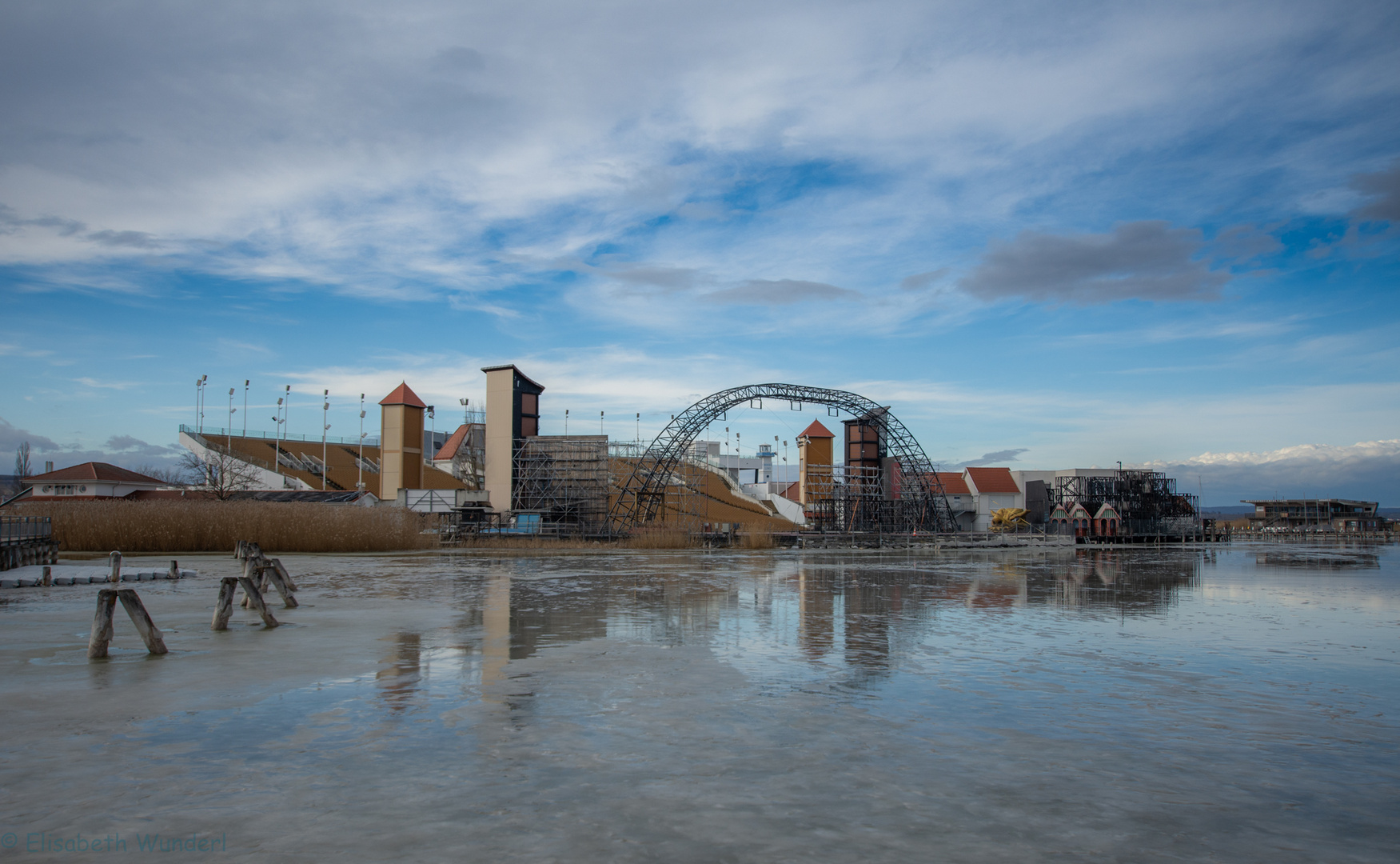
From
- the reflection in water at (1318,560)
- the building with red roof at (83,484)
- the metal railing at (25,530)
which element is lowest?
the reflection in water at (1318,560)

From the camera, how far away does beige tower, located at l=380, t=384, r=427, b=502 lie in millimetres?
55406

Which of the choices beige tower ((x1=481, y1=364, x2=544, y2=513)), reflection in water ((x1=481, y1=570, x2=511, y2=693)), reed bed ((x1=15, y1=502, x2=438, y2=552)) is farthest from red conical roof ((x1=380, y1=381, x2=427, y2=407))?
reflection in water ((x1=481, y1=570, x2=511, y2=693))

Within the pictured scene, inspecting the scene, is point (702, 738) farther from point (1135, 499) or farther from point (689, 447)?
point (1135, 499)

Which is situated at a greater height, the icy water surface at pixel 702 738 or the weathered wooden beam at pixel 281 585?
the weathered wooden beam at pixel 281 585

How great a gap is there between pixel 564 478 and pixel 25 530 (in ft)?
89.1

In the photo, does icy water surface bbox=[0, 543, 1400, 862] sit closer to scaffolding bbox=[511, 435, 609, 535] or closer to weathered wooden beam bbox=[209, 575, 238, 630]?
weathered wooden beam bbox=[209, 575, 238, 630]

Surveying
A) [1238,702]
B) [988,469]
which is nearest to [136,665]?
[1238,702]

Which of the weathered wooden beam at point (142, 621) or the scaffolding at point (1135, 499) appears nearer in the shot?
the weathered wooden beam at point (142, 621)

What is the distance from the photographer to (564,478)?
5088cm

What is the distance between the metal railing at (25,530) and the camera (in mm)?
24938

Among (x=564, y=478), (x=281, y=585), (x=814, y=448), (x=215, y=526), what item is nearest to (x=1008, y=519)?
(x=814, y=448)

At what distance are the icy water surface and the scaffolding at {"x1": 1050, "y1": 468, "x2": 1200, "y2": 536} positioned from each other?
57.5m

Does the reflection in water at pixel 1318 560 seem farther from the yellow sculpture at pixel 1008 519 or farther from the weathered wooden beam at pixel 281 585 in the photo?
the weathered wooden beam at pixel 281 585

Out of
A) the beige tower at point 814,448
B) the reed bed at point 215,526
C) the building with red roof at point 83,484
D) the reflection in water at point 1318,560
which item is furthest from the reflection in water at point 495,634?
the building with red roof at point 83,484
